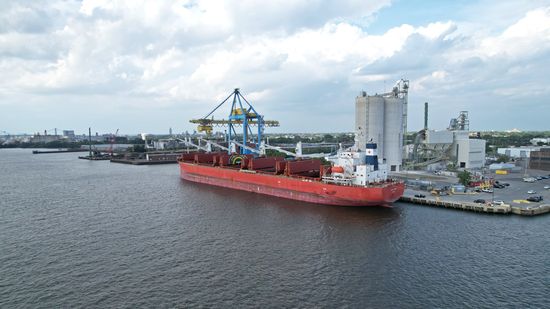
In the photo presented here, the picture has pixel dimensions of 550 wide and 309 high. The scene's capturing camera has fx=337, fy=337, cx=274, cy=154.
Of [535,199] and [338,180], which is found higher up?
[338,180]

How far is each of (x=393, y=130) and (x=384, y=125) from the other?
1.17m

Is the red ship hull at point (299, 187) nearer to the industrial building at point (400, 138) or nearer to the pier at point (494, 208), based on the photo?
the pier at point (494, 208)

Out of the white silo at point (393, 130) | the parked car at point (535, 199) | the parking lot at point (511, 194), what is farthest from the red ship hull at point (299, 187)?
the white silo at point (393, 130)

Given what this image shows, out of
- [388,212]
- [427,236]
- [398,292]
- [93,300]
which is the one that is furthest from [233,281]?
[388,212]

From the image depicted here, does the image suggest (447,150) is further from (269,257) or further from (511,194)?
(269,257)

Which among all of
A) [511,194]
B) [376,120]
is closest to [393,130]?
[376,120]

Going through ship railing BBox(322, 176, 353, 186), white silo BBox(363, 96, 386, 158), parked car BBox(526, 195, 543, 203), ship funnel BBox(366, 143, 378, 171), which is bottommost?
parked car BBox(526, 195, 543, 203)

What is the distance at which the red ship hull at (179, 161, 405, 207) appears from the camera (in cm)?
2166

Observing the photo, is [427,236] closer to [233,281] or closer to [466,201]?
[466,201]

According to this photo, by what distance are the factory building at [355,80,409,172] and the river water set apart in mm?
16786

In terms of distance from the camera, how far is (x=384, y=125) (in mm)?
39375

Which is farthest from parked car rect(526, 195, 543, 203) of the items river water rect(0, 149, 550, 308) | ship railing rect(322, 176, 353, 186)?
ship railing rect(322, 176, 353, 186)

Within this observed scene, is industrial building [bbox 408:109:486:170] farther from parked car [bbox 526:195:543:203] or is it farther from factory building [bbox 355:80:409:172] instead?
parked car [bbox 526:195:543:203]

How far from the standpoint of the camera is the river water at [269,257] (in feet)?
36.3
